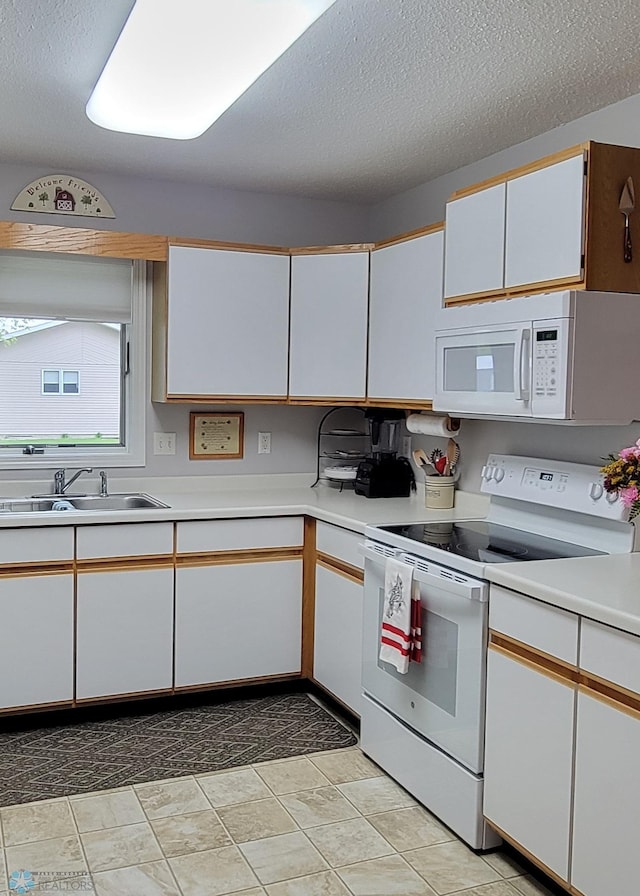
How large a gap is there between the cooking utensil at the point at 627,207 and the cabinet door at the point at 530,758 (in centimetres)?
124

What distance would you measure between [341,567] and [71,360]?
1601mm

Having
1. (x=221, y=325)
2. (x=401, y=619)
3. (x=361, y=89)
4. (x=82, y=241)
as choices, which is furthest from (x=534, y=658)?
(x=82, y=241)

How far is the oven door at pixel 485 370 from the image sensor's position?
2.67 meters

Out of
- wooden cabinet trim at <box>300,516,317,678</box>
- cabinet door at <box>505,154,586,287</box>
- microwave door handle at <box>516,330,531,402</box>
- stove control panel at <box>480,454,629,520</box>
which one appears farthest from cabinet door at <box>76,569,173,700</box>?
cabinet door at <box>505,154,586,287</box>

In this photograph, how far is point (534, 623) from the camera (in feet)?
7.39

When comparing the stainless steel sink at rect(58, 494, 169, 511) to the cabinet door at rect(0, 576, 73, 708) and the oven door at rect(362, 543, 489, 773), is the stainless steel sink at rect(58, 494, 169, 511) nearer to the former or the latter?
the cabinet door at rect(0, 576, 73, 708)

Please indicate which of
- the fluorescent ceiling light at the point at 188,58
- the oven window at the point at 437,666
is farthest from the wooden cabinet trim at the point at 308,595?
the fluorescent ceiling light at the point at 188,58

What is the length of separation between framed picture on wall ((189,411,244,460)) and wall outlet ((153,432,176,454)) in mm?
87

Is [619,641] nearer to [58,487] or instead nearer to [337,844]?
[337,844]

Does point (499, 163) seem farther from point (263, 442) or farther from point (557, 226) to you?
point (263, 442)

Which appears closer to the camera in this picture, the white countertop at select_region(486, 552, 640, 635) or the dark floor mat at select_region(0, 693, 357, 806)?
the white countertop at select_region(486, 552, 640, 635)

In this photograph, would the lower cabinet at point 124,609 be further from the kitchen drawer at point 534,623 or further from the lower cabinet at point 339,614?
the kitchen drawer at point 534,623

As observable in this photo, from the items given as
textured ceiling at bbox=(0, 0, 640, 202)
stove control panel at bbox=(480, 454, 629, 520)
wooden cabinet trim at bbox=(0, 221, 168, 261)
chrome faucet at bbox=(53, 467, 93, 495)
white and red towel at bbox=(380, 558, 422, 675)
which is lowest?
white and red towel at bbox=(380, 558, 422, 675)

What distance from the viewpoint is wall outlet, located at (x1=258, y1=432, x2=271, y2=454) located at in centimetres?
429
